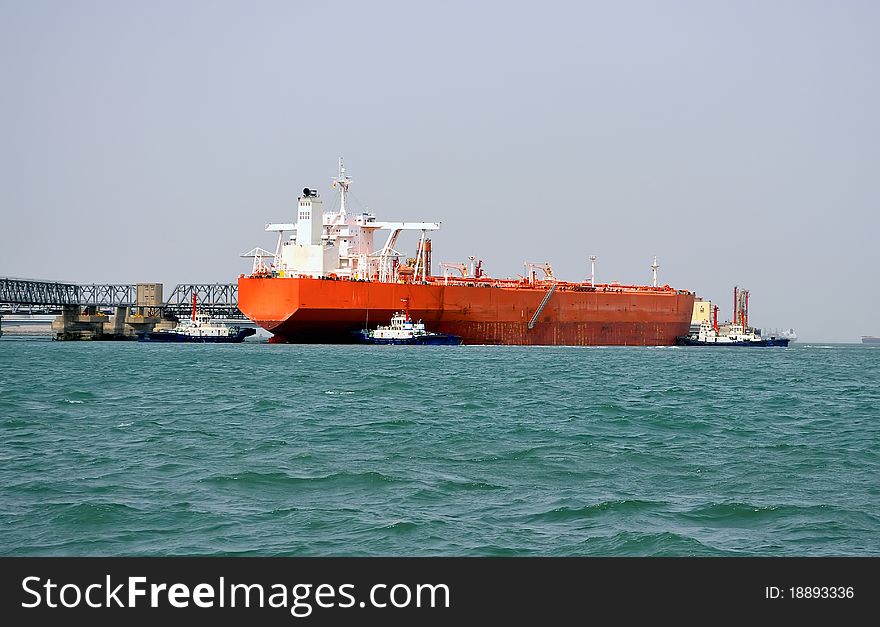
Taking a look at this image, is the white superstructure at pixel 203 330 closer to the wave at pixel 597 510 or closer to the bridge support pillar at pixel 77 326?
the bridge support pillar at pixel 77 326

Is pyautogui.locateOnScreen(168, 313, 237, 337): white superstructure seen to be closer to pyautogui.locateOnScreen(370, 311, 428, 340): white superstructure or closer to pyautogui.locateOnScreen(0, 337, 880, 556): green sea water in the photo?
pyautogui.locateOnScreen(370, 311, 428, 340): white superstructure

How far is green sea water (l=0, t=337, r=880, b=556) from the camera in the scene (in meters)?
9.82

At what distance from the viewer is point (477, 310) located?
197 ft

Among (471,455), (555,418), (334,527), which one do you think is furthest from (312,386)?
(334,527)

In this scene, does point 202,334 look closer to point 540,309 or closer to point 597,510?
point 540,309

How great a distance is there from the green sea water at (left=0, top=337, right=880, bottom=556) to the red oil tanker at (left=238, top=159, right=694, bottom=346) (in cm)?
2632

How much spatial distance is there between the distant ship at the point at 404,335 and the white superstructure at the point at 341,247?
11.3 feet

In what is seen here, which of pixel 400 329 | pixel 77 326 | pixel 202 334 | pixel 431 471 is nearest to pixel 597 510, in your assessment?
pixel 431 471

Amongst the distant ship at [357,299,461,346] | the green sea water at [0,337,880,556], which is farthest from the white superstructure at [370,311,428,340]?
the green sea water at [0,337,880,556]

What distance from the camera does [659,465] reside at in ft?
47.2

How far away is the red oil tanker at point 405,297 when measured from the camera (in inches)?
2141

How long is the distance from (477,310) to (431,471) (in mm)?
46578

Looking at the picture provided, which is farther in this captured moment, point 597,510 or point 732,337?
point 732,337
